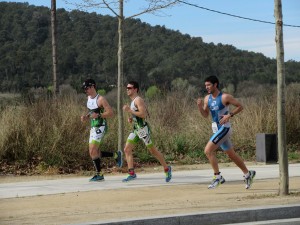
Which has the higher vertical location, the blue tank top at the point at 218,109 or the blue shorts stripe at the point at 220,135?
the blue tank top at the point at 218,109

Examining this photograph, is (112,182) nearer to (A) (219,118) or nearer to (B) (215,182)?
(B) (215,182)

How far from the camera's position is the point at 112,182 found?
1172cm

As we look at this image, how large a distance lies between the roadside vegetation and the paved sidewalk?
65.4 inches

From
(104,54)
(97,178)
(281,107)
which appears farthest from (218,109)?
(104,54)

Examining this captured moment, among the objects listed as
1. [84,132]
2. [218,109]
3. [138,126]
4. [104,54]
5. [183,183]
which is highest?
[104,54]

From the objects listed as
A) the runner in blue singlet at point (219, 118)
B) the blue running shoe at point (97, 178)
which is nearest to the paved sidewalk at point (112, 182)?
the blue running shoe at point (97, 178)

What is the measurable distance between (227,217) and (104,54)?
4454 cm

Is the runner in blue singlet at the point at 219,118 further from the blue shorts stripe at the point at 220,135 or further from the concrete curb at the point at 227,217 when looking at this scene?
the concrete curb at the point at 227,217

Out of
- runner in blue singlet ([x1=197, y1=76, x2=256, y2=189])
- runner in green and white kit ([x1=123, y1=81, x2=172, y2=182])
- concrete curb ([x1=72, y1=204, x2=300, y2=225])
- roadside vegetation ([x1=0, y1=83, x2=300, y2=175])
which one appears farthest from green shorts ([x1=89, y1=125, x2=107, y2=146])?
concrete curb ([x1=72, y1=204, x2=300, y2=225])

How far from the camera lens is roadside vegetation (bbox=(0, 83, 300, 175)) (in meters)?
13.9

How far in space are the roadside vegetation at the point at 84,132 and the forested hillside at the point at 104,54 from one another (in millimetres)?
24977

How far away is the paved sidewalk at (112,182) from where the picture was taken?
10695 mm

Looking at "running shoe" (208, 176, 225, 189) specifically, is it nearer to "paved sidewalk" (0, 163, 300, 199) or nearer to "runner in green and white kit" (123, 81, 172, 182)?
"paved sidewalk" (0, 163, 300, 199)

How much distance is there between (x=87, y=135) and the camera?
14742mm
